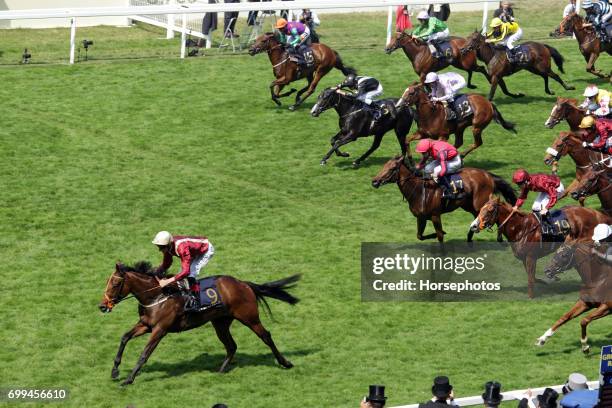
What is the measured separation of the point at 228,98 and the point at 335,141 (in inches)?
169

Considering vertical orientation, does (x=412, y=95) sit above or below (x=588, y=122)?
below

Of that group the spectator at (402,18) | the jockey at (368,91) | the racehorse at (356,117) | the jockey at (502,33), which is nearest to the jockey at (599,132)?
the racehorse at (356,117)

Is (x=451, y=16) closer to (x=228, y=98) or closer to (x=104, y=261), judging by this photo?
(x=228, y=98)

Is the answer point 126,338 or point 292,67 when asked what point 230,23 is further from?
point 126,338

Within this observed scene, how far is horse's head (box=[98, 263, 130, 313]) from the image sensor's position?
15.2 metres

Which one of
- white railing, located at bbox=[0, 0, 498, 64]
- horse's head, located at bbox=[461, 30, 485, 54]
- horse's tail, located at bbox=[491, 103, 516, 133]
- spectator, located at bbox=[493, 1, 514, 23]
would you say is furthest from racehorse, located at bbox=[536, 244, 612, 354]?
white railing, located at bbox=[0, 0, 498, 64]

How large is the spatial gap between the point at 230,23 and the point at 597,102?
1087 cm

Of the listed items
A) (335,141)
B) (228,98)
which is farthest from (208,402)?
(228,98)

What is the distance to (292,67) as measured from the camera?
85.6 feet

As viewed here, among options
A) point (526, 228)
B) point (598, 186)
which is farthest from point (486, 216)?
point (598, 186)

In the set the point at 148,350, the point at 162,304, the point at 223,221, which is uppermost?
the point at 162,304

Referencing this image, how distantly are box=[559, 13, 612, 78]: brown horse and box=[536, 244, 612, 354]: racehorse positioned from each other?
11.8 metres

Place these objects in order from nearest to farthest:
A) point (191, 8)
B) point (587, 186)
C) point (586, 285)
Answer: point (586, 285)
point (587, 186)
point (191, 8)

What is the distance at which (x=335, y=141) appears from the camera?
2362 centimetres
